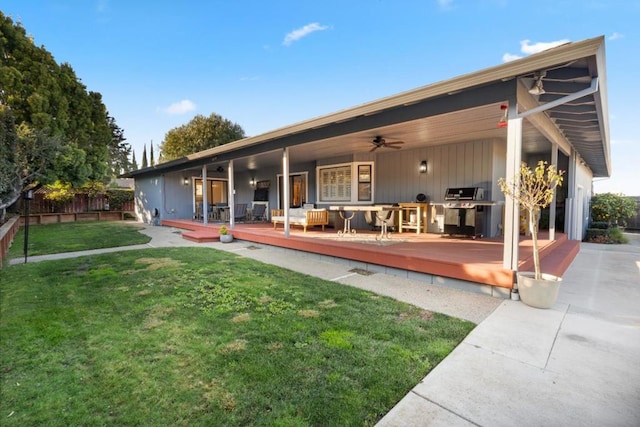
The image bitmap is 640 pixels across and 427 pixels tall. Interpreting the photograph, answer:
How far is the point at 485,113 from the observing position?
14.9 ft

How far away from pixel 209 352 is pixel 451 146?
7003mm

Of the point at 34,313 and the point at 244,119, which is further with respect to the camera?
the point at 244,119

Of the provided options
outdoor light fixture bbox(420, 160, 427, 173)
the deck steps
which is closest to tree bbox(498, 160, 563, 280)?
outdoor light fixture bbox(420, 160, 427, 173)

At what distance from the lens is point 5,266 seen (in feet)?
17.4

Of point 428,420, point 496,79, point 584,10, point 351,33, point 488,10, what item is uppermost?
point 351,33

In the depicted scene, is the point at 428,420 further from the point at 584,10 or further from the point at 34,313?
the point at 584,10

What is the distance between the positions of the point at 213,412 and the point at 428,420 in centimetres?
120

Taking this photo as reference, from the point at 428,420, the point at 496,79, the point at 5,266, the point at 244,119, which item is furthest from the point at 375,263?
the point at 244,119

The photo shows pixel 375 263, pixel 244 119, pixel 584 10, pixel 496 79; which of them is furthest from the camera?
pixel 244 119

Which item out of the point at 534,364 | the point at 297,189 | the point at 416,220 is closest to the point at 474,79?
the point at 534,364

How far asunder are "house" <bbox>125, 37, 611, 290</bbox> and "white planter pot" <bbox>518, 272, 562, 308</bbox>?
0.33m

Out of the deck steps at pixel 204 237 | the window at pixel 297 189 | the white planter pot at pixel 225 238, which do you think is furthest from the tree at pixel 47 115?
the window at pixel 297 189

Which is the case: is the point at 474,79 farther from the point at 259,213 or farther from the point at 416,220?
the point at 259,213

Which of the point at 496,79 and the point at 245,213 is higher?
the point at 496,79
